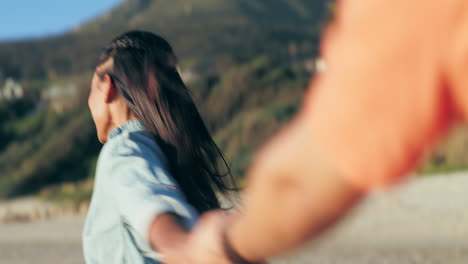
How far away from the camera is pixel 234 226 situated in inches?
24.9

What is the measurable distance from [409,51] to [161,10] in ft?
222

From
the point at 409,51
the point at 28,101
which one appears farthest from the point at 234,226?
the point at 28,101

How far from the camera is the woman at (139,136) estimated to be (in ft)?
4.34

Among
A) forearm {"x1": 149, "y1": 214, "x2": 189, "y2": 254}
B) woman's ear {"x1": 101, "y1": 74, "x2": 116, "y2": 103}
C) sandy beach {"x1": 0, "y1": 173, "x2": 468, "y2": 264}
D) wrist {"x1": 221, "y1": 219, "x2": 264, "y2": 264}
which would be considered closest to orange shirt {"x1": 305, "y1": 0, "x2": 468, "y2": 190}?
wrist {"x1": 221, "y1": 219, "x2": 264, "y2": 264}

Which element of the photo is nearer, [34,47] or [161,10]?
[34,47]

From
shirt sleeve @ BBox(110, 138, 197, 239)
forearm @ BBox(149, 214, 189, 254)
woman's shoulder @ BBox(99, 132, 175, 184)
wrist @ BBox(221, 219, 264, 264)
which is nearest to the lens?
wrist @ BBox(221, 219, 264, 264)

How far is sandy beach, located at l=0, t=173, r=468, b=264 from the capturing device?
31.2ft

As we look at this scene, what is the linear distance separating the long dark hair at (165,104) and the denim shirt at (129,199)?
0.05 m

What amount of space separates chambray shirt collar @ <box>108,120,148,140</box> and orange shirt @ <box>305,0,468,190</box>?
1.04 meters

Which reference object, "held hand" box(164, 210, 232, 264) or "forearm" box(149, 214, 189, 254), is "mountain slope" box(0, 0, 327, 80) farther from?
"held hand" box(164, 210, 232, 264)

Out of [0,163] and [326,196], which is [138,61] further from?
[0,163]

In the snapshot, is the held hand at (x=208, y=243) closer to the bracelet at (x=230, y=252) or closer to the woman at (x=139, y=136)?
the bracelet at (x=230, y=252)

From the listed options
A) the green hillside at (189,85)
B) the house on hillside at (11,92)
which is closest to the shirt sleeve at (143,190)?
the green hillside at (189,85)

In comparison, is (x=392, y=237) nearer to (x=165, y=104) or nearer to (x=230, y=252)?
(x=165, y=104)
